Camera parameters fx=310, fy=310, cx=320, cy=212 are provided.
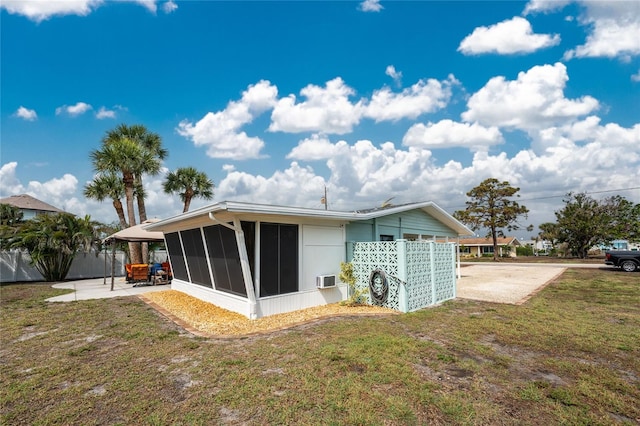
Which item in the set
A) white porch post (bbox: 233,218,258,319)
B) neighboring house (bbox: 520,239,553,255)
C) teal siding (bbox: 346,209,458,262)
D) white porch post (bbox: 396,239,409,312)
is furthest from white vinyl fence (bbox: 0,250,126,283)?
neighboring house (bbox: 520,239,553,255)

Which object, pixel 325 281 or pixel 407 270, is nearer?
pixel 407 270

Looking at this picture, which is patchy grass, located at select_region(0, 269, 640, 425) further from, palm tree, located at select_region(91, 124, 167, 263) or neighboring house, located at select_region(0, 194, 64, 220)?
neighboring house, located at select_region(0, 194, 64, 220)

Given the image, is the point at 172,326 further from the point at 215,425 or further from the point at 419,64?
the point at 419,64

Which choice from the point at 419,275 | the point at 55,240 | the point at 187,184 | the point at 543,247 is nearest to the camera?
the point at 419,275

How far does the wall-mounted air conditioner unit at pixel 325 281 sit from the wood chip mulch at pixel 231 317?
54cm

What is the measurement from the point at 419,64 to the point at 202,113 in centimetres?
1036

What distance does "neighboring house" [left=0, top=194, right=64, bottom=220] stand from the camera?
94.2ft

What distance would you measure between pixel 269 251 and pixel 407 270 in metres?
3.35

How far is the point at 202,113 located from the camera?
1505 centimetres

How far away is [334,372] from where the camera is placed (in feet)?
12.6

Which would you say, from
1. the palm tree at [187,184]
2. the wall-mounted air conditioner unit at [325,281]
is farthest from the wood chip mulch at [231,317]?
the palm tree at [187,184]

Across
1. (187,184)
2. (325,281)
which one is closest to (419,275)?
(325,281)

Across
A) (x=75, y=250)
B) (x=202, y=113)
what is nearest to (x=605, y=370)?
(x=202, y=113)

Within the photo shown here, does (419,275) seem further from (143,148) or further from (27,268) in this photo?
(27,268)
